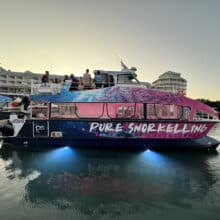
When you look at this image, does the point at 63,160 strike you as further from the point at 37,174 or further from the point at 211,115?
the point at 211,115

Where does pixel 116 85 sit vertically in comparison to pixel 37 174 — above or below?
Result: above

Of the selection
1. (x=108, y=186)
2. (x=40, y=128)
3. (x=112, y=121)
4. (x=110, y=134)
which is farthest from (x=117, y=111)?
(x=108, y=186)

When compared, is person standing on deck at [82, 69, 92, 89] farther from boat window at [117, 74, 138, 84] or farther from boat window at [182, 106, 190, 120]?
boat window at [182, 106, 190, 120]

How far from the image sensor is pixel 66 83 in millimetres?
14703

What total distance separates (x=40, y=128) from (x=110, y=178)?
6246mm

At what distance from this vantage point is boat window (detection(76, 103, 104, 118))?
14.5 metres

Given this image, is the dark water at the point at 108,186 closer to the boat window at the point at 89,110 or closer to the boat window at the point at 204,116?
the boat window at the point at 89,110

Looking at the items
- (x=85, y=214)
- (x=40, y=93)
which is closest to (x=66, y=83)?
(x=40, y=93)

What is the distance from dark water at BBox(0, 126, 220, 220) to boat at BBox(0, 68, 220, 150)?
0.87m

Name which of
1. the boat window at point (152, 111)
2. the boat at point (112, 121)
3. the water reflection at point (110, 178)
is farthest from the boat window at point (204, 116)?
the boat window at point (152, 111)

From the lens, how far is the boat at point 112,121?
1366 cm

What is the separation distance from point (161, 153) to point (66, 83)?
6545 millimetres

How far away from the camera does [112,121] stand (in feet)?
44.7

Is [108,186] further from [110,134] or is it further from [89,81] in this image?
[89,81]
